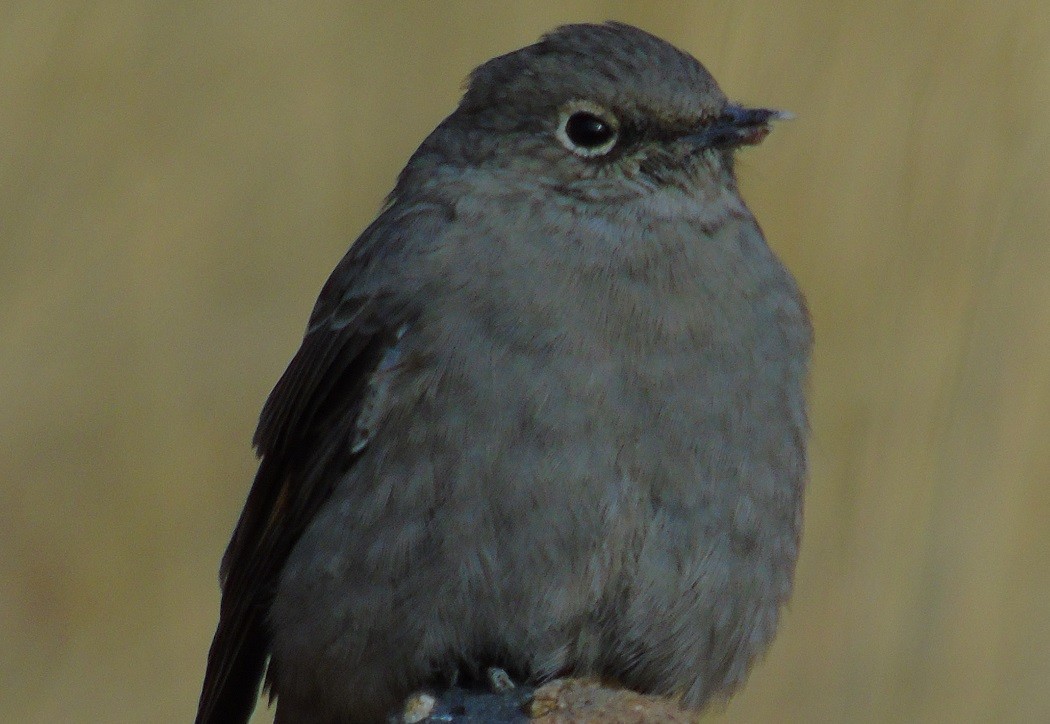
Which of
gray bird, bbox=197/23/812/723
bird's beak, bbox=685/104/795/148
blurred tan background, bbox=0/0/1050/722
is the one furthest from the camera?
blurred tan background, bbox=0/0/1050/722

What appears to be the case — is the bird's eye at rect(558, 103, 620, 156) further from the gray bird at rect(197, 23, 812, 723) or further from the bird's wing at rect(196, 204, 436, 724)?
the bird's wing at rect(196, 204, 436, 724)

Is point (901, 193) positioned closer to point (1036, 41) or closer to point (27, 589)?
point (1036, 41)

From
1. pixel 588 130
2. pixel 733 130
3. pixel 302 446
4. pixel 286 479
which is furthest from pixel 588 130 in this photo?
pixel 286 479

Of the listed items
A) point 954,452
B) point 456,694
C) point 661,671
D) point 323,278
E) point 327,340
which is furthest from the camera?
point 323,278

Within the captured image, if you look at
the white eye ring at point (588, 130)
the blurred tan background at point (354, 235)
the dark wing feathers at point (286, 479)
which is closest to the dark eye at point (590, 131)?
the white eye ring at point (588, 130)

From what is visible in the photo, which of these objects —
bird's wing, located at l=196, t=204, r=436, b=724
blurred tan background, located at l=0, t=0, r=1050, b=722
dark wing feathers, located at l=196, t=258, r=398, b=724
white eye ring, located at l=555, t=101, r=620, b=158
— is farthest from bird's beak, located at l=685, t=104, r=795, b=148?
blurred tan background, located at l=0, t=0, r=1050, b=722

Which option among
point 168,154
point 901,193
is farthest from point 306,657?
point 901,193
